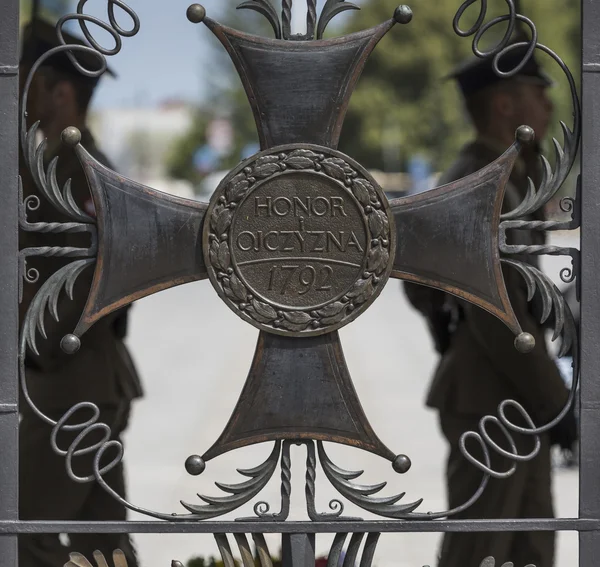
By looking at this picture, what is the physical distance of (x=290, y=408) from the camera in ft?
6.63

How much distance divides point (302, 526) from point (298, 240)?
0.63 m

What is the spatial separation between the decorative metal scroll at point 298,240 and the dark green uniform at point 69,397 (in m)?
0.71

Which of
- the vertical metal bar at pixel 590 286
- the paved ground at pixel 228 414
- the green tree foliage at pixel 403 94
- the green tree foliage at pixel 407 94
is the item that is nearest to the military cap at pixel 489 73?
the vertical metal bar at pixel 590 286

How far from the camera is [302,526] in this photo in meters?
2.03

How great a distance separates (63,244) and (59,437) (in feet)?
1.92

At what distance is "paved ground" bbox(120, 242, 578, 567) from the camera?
4.61m

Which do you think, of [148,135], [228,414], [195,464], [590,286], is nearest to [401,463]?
[195,464]

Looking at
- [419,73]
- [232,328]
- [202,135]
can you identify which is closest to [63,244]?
[232,328]

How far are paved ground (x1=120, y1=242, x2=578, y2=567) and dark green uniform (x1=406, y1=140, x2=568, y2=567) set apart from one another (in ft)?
1.66

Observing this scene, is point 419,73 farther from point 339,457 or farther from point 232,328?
point 339,457

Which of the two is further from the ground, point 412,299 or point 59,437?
point 412,299

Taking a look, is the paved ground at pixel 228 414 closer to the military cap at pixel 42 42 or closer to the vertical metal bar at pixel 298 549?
the vertical metal bar at pixel 298 549

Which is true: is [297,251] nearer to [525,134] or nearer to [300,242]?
[300,242]

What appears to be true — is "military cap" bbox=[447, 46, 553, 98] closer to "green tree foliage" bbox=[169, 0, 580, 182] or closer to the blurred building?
"green tree foliage" bbox=[169, 0, 580, 182]
